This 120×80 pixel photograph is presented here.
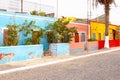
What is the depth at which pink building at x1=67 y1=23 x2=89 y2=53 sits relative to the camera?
29.0 m

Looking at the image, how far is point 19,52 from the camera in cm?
1978

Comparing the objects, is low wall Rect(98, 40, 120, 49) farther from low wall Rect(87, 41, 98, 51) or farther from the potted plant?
the potted plant

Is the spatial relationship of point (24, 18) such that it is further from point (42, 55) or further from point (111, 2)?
point (111, 2)

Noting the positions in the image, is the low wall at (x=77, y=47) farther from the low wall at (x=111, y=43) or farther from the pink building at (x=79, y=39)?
the low wall at (x=111, y=43)

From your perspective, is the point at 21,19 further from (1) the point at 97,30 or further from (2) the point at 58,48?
(1) the point at 97,30

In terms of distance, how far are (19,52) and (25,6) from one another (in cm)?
810

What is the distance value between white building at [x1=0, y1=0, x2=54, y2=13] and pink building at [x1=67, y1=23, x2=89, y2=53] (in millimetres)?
2705

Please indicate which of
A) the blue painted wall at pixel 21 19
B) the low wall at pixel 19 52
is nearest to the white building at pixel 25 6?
the blue painted wall at pixel 21 19

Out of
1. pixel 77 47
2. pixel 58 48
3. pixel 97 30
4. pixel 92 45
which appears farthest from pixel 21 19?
pixel 97 30

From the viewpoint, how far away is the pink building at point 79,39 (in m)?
29.0

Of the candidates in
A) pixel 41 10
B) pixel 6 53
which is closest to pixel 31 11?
pixel 41 10

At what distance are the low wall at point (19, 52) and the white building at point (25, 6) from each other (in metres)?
3.84

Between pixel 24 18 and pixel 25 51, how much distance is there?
3.72m

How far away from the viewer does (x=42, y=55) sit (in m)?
23.3
